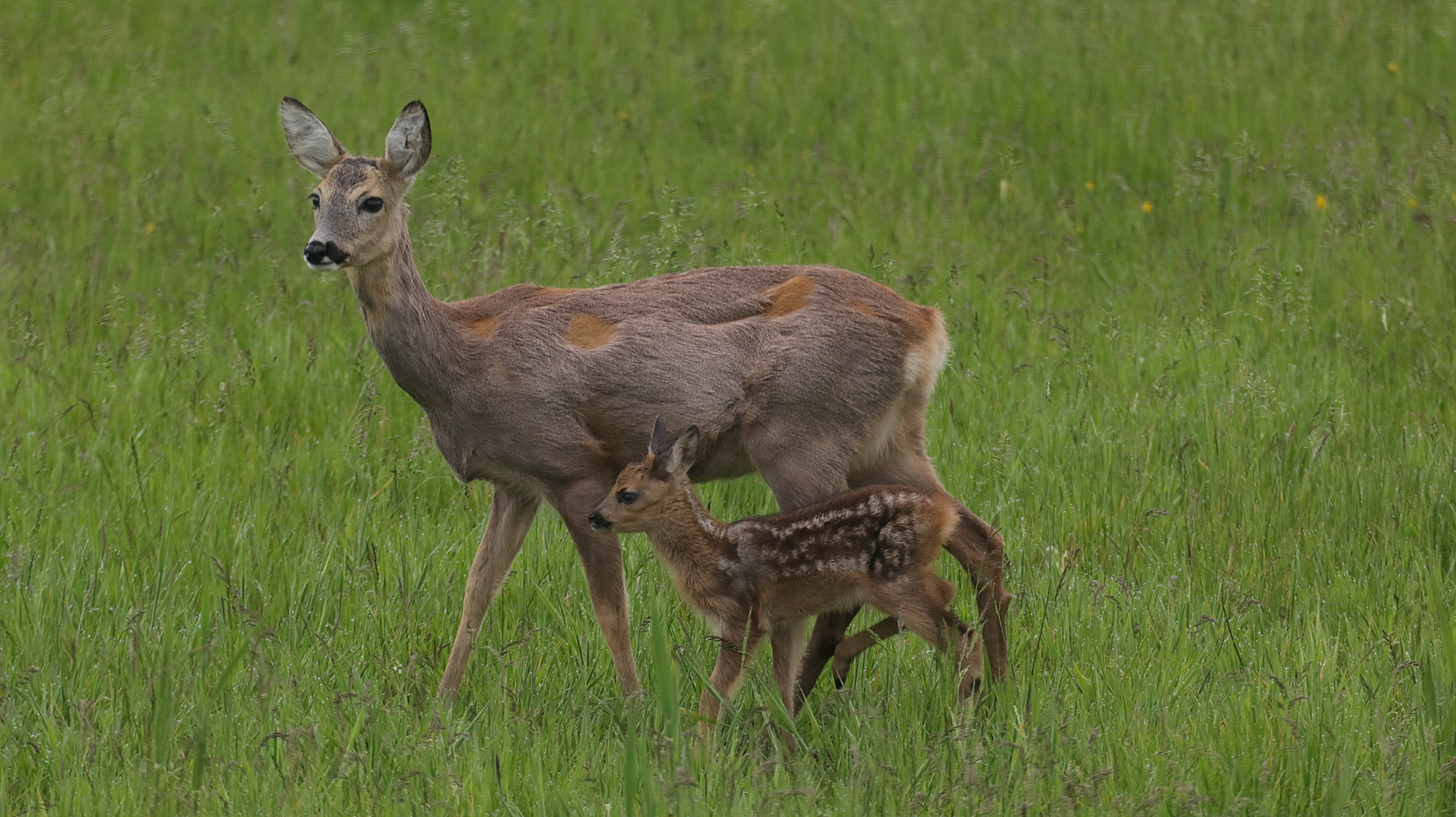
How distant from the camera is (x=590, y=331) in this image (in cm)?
544

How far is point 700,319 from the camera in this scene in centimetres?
546

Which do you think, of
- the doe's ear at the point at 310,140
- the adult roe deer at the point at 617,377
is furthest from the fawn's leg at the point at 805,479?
the doe's ear at the point at 310,140

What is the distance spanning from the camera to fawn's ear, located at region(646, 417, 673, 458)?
5102mm

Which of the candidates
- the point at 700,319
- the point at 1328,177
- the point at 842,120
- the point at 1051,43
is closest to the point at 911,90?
the point at 842,120

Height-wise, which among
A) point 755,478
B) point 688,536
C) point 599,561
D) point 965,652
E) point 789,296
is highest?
point 789,296

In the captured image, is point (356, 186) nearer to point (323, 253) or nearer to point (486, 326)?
point (323, 253)

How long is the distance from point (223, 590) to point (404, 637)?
688 mm

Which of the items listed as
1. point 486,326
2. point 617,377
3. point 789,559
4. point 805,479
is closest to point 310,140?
point 486,326

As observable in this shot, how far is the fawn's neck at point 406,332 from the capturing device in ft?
17.5

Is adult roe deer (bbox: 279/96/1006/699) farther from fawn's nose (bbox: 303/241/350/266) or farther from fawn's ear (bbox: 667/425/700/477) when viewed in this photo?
fawn's ear (bbox: 667/425/700/477)

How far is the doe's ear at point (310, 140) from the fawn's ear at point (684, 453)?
150 cm

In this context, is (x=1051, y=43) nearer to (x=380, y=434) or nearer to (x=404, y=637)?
(x=380, y=434)

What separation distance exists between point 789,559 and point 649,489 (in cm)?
49

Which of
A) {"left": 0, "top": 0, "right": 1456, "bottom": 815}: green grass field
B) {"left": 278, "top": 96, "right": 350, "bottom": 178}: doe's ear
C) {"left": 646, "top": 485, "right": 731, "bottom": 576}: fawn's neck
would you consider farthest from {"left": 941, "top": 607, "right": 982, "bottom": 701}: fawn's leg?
{"left": 278, "top": 96, "right": 350, "bottom": 178}: doe's ear
